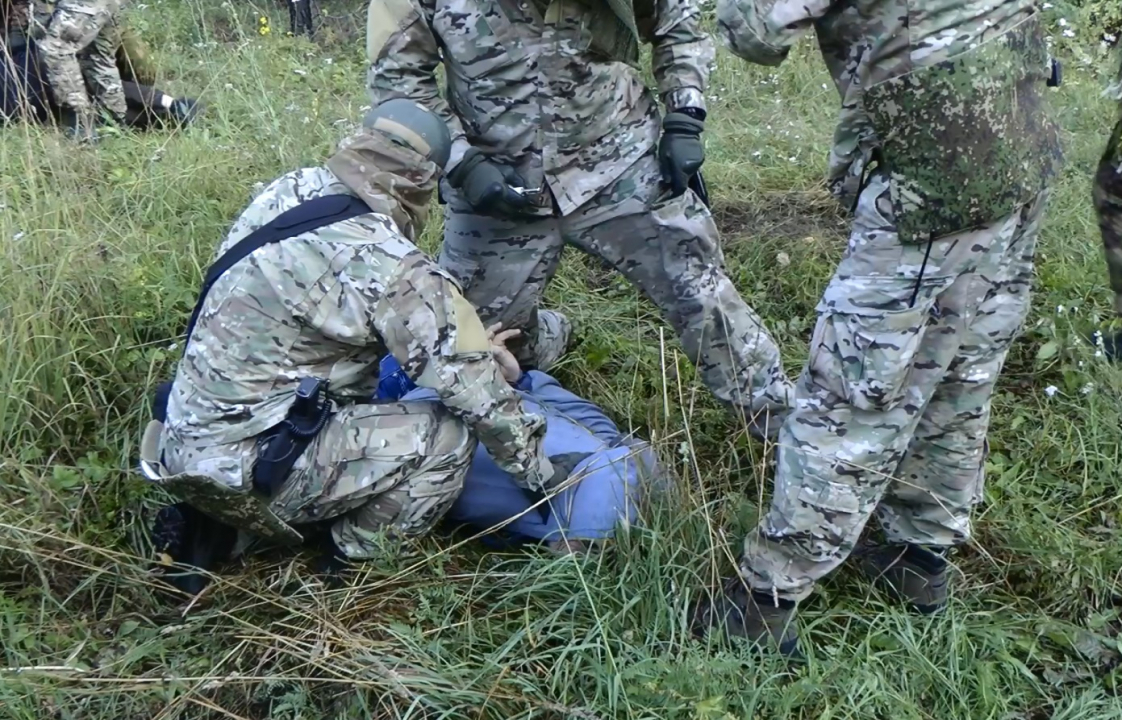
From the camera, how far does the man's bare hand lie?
3.11m

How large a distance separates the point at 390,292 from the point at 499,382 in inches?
16.0

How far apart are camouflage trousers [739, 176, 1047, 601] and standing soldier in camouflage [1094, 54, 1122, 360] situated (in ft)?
1.05

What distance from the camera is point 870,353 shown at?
2.14m

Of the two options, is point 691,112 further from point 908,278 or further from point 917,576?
point 917,576

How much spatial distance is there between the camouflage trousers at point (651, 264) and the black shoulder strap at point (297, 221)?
25.0 inches

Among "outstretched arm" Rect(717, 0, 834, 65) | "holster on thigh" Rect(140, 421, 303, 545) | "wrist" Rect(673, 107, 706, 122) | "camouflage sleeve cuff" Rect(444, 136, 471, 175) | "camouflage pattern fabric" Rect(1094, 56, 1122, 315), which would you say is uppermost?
"outstretched arm" Rect(717, 0, 834, 65)

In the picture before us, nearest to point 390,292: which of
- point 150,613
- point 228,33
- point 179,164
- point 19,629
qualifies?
point 150,613

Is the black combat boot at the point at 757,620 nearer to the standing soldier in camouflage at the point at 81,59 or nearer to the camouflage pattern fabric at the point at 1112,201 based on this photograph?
the camouflage pattern fabric at the point at 1112,201

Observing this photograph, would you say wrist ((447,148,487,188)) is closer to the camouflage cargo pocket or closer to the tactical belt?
the tactical belt

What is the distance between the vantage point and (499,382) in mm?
2627

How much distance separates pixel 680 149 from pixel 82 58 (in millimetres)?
4445

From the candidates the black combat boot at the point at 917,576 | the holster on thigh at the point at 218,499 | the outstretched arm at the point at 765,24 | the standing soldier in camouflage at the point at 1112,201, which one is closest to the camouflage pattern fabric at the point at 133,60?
the holster on thigh at the point at 218,499

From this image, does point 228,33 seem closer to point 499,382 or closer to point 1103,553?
point 499,382

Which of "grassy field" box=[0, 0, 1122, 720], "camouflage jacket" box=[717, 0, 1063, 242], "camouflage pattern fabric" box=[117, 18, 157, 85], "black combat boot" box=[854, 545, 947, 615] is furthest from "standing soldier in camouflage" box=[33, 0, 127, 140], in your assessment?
"black combat boot" box=[854, 545, 947, 615]
